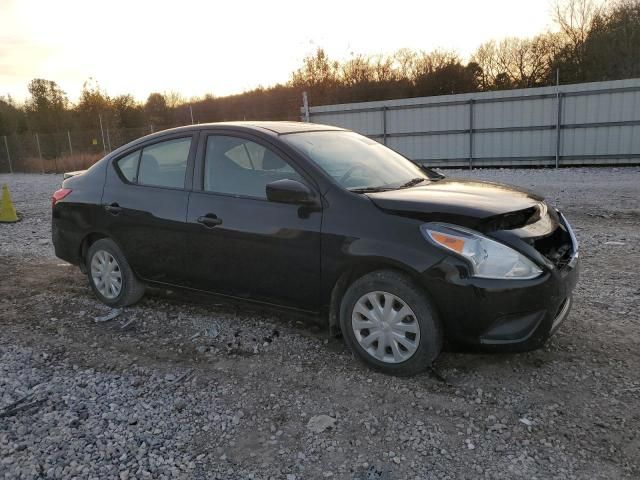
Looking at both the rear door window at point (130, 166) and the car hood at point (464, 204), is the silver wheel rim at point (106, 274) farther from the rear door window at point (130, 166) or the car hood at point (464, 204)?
the car hood at point (464, 204)

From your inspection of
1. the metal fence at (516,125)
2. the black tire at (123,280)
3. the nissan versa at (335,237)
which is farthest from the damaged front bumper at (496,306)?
the metal fence at (516,125)

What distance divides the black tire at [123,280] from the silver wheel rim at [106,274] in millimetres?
30

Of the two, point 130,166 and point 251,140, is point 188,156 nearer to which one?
point 251,140

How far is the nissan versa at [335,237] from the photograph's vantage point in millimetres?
3139

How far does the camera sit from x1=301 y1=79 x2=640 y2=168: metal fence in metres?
16.0

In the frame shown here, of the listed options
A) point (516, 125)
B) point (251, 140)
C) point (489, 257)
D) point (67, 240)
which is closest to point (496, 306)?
point (489, 257)

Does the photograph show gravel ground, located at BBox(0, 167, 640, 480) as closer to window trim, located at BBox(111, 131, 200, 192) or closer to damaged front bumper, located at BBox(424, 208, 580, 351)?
damaged front bumper, located at BBox(424, 208, 580, 351)

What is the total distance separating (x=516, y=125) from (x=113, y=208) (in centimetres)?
1551

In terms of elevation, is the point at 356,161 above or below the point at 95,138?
below

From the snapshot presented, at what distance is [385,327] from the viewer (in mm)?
3381

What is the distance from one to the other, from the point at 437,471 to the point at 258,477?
Result: 873 millimetres

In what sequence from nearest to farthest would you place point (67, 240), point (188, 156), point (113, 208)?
point (188, 156) → point (113, 208) → point (67, 240)

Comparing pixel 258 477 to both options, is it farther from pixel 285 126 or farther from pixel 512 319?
pixel 285 126

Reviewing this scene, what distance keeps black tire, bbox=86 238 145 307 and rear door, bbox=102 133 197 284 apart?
9 cm
